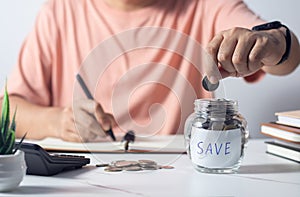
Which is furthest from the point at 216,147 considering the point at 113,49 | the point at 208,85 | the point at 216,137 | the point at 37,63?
the point at 37,63

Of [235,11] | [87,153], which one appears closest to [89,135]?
[87,153]

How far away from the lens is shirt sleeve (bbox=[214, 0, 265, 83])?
1.45 metres

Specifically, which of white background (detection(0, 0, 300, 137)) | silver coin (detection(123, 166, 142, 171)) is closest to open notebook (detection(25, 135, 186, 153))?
silver coin (detection(123, 166, 142, 171))

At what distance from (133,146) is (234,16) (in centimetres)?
58

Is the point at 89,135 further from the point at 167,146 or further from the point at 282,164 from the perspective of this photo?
the point at 282,164

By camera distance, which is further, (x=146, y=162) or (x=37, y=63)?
(x=37, y=63)

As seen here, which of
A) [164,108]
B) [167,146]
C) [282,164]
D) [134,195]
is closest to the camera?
[134,195]

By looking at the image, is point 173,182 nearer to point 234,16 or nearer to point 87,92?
point 87,92

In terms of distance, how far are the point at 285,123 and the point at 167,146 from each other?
0.78 feet

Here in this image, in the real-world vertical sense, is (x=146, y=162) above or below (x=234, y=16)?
below

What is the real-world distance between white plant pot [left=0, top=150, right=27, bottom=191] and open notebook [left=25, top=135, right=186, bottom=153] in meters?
0.31

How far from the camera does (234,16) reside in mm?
1463

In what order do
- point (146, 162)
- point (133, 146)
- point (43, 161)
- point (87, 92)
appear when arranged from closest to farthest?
point (43, 161)
point (146, 162)
point (133, 146)
point (87, 92)

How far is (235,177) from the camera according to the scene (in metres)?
0.81
